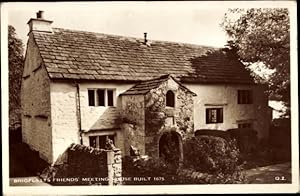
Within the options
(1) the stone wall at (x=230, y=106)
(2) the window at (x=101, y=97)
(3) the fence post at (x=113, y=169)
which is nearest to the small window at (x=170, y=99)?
(1) the stone wall at (x=230, y=106)

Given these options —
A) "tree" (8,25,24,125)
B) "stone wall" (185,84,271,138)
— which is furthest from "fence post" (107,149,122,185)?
"tree" (8,25,24,125)

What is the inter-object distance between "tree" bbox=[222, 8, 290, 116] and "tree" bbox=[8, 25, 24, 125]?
138 cm

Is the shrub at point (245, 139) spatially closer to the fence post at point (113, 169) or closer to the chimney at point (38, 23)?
the fence post at point (113, 169)

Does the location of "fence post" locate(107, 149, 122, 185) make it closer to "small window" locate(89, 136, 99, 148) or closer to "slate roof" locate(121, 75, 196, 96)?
→ "small window" locate(89, 136, 99, 148)

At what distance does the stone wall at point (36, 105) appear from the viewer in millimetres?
Result: 2381

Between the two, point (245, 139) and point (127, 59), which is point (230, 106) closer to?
point (245, 139)

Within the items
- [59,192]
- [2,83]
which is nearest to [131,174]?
[59,192]

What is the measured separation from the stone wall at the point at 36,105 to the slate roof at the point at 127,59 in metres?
0.06

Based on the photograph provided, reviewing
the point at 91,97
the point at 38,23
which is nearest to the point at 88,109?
the point at 91,97

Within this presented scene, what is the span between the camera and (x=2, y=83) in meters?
2.40

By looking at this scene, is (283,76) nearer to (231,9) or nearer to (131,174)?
(231,9)

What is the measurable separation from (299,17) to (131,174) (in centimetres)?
151

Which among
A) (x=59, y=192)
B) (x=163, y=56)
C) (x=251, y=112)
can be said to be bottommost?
(x=59, y=192)

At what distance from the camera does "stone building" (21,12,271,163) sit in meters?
2.38
